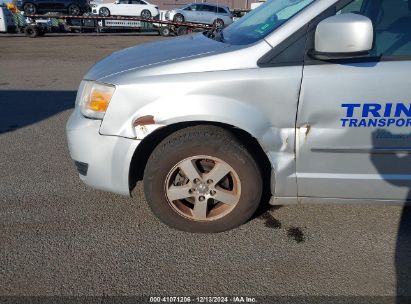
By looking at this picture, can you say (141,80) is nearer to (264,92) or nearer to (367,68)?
(264,92)

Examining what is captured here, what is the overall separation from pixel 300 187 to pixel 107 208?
1.64m

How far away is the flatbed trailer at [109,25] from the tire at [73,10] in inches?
99.6

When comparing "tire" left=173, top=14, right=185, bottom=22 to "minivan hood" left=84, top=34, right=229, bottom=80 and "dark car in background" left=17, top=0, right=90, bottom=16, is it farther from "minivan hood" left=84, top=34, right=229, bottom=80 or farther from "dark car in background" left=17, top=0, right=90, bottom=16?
"minivan hood" left=84, top=34, right=229, bottom=80

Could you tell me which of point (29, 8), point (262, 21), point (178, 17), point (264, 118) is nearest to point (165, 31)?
point (178, 17)

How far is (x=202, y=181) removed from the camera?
290 centimetres

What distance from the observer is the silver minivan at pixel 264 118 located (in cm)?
259

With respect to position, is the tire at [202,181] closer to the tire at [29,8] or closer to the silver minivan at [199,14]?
the silver minivan at [199,14]

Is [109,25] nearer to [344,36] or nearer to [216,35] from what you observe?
[216,35]

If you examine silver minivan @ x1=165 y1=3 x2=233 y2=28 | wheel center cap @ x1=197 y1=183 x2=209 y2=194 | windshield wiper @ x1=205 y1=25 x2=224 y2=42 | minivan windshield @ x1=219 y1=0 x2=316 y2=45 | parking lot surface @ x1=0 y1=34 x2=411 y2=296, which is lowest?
parking lot surface @ x1=0 y1=34 x2=411 y2=296

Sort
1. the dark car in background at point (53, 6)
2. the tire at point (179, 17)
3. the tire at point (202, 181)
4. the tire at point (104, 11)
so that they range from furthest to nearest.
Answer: the tire at point (104, 11), the tire at point (179, 17), the dark car in background at point (53, 6), the tire at point (202, 181)

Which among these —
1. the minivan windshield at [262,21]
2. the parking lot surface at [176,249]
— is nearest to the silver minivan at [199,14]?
the minivan windshield at [262,21]

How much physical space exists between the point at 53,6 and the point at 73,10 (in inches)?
54.7

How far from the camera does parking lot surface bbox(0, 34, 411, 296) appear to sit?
8.09 feet

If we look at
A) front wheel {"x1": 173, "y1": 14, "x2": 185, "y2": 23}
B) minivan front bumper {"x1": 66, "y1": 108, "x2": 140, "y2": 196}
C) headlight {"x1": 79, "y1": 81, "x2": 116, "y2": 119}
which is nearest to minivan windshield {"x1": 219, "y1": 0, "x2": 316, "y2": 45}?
headlight {"x1": 79, "y1": 81, "x2": 116, "y2": 119}
